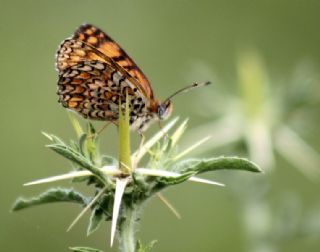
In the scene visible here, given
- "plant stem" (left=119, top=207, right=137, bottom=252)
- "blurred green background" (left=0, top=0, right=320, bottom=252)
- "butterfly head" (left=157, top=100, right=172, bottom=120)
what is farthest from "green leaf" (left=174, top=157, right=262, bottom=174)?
"blurred green background" (left=0, top=0, right=320, bottom=252)

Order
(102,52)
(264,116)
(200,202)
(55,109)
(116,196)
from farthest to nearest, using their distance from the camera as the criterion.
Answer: (55,109)
(200,202)
(264,116)
(102,52)
(116,196)

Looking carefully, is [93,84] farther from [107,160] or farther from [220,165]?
[220,165]

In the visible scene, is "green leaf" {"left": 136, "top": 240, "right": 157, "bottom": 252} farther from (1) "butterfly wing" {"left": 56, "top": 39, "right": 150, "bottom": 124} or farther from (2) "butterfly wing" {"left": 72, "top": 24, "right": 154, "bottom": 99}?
(2) "butterfly wing" {"left": 72, "top": 24, "right": 154, "bottom": 99}

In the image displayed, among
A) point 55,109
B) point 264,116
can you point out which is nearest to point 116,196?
point 264,116

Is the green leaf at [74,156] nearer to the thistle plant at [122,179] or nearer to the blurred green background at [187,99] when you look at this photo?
the thistle plant at [122,179]

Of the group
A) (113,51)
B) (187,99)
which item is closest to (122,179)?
(113,51)

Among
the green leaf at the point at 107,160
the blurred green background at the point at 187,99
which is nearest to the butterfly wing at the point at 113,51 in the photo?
the green leaf at the point at 107,160

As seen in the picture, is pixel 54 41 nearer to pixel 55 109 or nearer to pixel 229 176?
pixel 55 109
